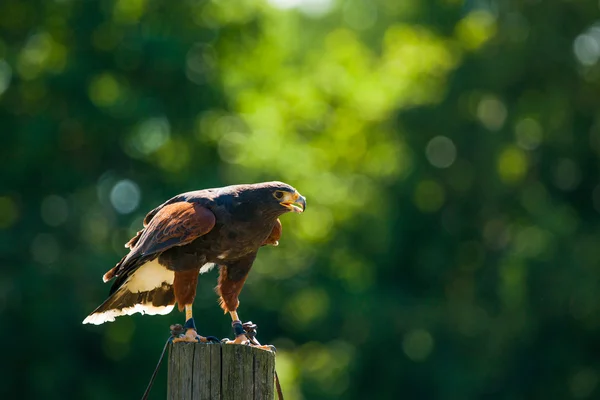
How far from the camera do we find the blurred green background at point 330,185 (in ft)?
61.8

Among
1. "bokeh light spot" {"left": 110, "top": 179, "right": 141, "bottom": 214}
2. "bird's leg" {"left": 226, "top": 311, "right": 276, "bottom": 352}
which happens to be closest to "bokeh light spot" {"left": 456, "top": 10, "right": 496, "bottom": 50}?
"bokeh light spot" {"left": 110, "top": 179, "right": 141, "bottom": 214}

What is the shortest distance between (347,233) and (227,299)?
48.4 ft

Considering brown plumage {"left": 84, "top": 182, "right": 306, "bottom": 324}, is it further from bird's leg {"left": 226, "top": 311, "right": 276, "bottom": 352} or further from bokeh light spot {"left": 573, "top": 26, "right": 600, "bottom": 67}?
bokeh light spot {"left": 573, "top": 26, "right": 600, "bottom": 67}

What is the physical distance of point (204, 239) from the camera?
685 centimetres

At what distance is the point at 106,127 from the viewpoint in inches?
757

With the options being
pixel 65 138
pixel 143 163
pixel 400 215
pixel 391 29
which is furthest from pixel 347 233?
pixel 391 29

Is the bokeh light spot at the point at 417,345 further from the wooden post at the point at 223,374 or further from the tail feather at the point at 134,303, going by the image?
the wooden post at the point at 223,374

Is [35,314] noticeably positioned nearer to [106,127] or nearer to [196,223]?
[106,127]

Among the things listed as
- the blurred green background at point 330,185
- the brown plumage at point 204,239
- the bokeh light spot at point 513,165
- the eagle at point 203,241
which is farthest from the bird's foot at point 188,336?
the bokeh light spot at point 513,165

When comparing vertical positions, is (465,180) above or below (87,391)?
above

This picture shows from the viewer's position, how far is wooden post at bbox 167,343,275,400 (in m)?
5.66

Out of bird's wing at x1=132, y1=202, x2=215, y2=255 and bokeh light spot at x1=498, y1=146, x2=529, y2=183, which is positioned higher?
bird's wing at x1=132, y1=202, x2=215, y2=255

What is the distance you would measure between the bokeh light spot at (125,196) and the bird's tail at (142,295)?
38.1 ft

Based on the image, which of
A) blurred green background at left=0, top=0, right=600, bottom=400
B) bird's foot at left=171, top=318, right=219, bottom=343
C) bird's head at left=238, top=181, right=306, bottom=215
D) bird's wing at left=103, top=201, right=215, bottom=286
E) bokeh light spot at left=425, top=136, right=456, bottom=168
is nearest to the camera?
bird's foot at left=171, top=318, right=219, bottom=343
